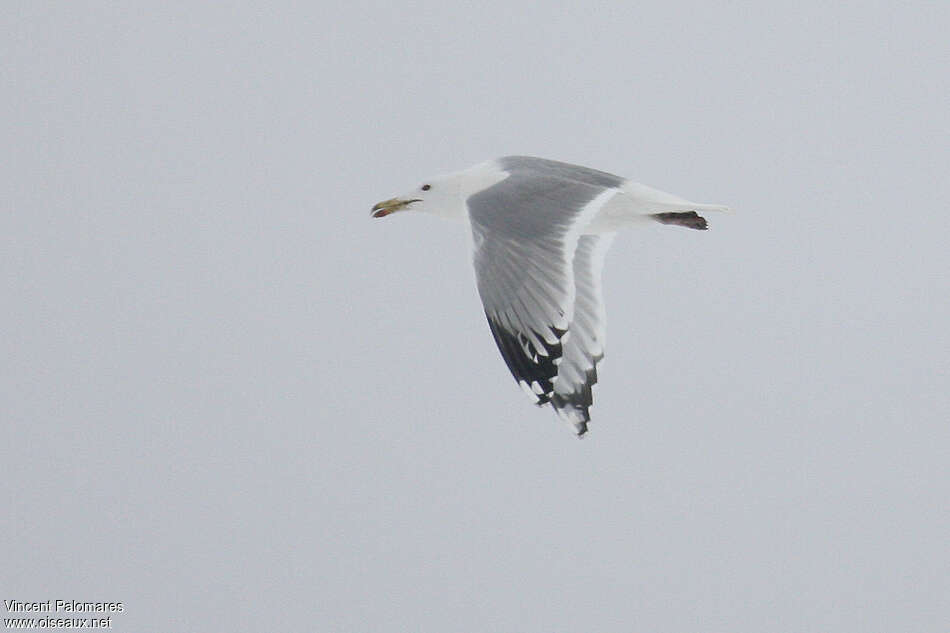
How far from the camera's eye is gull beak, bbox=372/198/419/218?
16.9ft

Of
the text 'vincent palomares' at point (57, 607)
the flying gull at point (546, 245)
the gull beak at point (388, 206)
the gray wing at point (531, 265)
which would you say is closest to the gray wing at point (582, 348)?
the flying gull at point (546, 245)

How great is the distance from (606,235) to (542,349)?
1029 mm

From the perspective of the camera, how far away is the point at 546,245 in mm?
4238

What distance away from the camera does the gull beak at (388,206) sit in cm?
514

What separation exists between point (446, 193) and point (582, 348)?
2.25 feet

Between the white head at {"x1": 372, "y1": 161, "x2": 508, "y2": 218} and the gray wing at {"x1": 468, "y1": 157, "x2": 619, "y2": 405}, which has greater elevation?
the white head at {"x1": 372, "y1": 161, "x2": 508, "y2": 218}

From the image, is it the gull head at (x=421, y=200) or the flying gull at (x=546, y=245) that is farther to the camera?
the gull head at (x=421, y=200)

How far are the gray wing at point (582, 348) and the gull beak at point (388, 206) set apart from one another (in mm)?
636

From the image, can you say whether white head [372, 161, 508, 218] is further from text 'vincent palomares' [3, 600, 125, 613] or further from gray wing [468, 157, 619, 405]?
text 'vincent palomares' [3, 600, 125, 613]

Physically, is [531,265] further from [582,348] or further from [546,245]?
[582,348]

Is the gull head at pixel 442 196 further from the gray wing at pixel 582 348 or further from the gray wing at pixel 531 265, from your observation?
the gray wing at pixel 582 348

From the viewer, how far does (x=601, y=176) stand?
4863 millimetres

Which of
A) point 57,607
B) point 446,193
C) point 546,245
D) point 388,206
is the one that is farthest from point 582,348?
point 57,607

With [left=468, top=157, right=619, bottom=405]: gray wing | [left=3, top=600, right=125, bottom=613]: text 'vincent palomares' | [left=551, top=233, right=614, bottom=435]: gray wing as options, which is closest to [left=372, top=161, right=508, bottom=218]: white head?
[left=468, top=157, right=619, bottom=405]: gray wing
